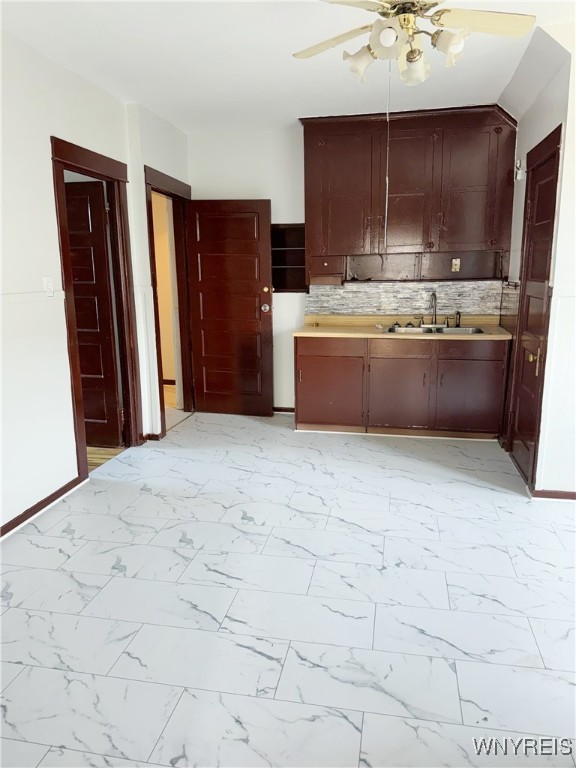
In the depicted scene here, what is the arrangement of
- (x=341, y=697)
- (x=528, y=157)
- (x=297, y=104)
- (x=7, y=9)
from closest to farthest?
(x=341, y=697) → (x=7, y=9) → (x=528, y=157) → (x=297, y=104)

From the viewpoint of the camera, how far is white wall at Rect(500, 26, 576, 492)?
2891 mm

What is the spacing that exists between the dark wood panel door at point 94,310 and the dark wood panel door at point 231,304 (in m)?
1.11

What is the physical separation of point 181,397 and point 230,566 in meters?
3.05

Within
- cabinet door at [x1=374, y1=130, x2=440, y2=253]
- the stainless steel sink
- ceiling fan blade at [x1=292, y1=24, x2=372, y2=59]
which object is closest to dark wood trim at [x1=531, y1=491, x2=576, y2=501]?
the stainless steel sink

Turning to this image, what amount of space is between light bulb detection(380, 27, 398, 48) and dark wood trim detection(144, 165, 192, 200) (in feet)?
8.71

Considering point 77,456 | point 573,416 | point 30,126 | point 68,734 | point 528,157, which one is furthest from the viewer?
point 528,157

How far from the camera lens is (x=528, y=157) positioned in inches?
148

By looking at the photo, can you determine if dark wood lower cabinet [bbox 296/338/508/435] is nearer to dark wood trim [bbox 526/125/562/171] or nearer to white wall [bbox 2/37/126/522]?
dark wood trim [bbox 526/125/562/171]

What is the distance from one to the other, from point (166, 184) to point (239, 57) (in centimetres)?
155

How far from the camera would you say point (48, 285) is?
317 cm

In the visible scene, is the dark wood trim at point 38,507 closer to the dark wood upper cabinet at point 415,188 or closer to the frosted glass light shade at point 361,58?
the dark wood upper cabinet at point 415,188

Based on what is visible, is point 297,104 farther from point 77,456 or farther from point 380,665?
point 380,665

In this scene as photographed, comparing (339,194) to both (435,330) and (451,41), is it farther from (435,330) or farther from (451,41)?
(451,41)

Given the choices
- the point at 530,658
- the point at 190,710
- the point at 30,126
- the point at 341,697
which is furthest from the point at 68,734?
the point at 30,126
